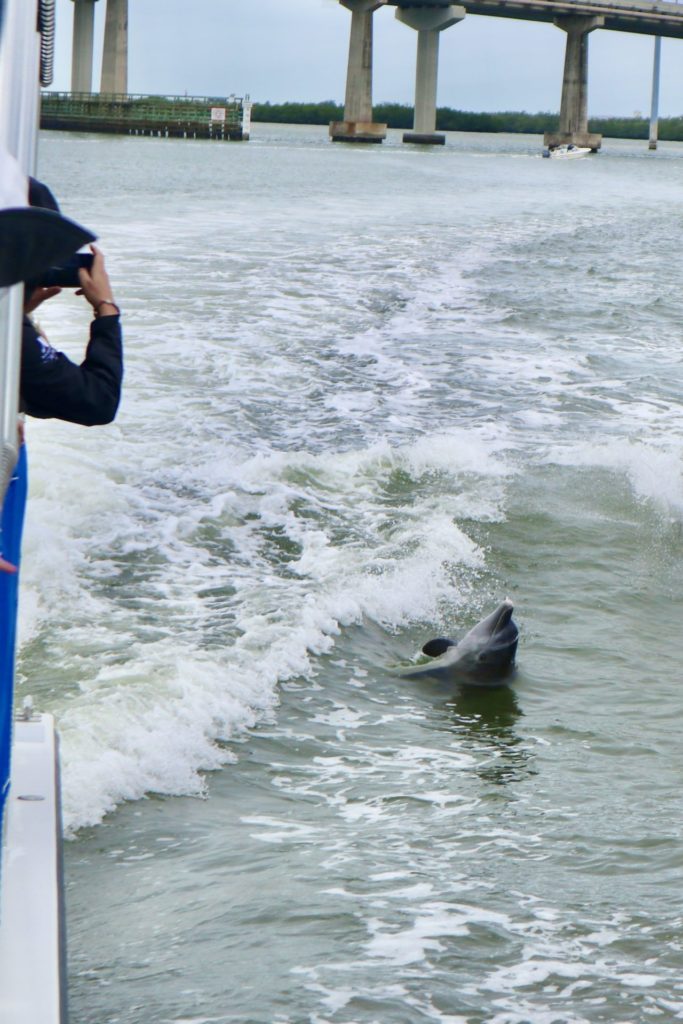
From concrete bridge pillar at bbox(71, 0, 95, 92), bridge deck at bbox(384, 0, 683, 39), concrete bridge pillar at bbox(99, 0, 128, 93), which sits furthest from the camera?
bridge deck at bbox(384, 0, 683, 39)

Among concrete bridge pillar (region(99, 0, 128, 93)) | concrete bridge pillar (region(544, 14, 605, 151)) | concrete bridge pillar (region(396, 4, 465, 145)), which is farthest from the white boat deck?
concrete bridge pillar (region(544, 14, 605, 151))

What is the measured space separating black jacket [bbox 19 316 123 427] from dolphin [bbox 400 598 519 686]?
288 cm

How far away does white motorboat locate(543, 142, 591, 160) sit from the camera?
88.1m

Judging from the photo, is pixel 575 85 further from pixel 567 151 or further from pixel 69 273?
pixel 69 273

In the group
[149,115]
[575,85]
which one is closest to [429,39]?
[575,85]

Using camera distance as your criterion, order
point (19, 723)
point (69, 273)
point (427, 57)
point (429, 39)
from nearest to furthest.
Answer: point (69, 273)
point (19, 723)
point (429, 39)
point (427, 57)

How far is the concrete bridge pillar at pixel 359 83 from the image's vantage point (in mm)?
83438

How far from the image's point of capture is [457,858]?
3.77 meters

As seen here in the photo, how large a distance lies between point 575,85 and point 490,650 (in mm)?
94193

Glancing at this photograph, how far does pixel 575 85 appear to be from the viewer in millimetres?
92312

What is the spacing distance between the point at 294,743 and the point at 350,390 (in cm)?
718

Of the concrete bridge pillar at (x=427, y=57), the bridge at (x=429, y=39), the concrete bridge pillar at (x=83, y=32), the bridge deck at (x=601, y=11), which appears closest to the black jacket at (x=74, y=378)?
the concrete bridge pillar at (x=83, y=32)

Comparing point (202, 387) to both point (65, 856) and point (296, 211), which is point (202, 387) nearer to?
point (65, 856)

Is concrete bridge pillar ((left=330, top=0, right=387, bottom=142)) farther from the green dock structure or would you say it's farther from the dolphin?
the dolphin
